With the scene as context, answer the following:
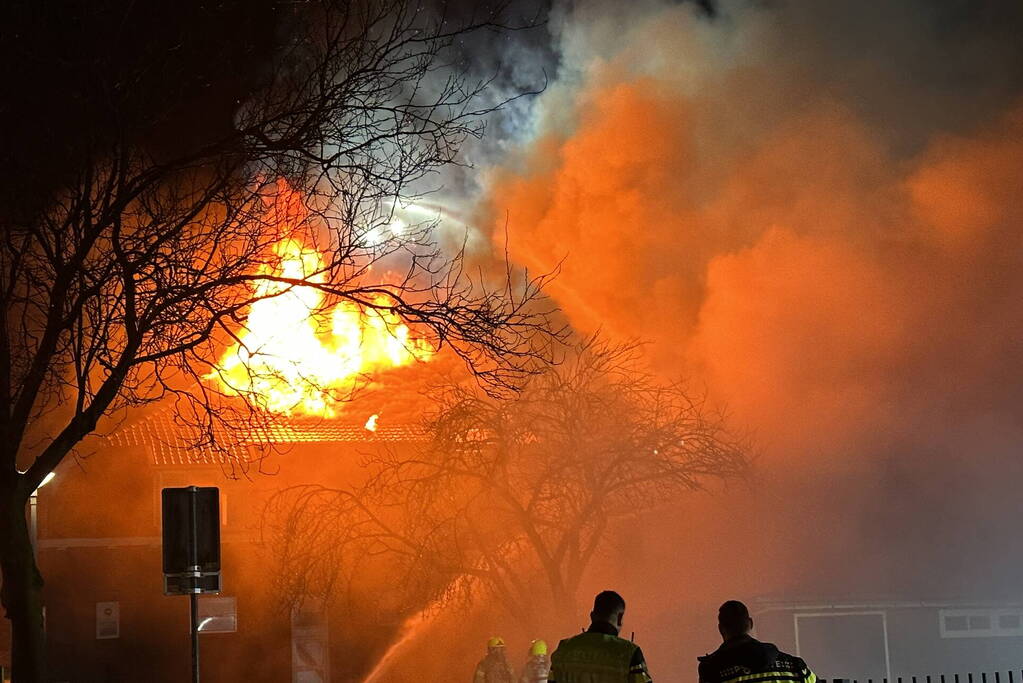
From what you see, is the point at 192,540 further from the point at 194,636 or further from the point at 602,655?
the point at 602,655

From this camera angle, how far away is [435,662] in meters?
22.7

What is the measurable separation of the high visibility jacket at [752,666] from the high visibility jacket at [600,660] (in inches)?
14.5

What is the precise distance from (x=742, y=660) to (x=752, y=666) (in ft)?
0.18

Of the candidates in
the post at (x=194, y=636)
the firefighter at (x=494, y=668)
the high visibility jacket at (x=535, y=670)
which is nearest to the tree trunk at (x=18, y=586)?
the post at (x=194, y=636)

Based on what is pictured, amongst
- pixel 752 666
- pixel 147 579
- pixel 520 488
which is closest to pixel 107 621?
pixel 147 579

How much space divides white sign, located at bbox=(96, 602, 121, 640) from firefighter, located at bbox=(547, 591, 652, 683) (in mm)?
20234

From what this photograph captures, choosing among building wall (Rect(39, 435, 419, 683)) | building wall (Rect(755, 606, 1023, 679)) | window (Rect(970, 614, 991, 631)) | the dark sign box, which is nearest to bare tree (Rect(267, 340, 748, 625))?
building wall (Rect(755, 606, 1023, 679))

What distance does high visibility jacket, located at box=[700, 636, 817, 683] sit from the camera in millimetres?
6383

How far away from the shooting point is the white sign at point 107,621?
25.3m

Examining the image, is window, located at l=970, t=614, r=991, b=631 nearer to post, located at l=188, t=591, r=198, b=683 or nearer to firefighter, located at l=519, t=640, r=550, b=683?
firefighter, located at l=519, t=640, r=550, b=683

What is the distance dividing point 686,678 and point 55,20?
51.0ft

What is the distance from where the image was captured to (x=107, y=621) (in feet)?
83.3

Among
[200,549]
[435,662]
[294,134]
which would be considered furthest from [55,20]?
[435,662]

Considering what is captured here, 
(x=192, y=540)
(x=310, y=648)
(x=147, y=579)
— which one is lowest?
(x=310, y=648)
